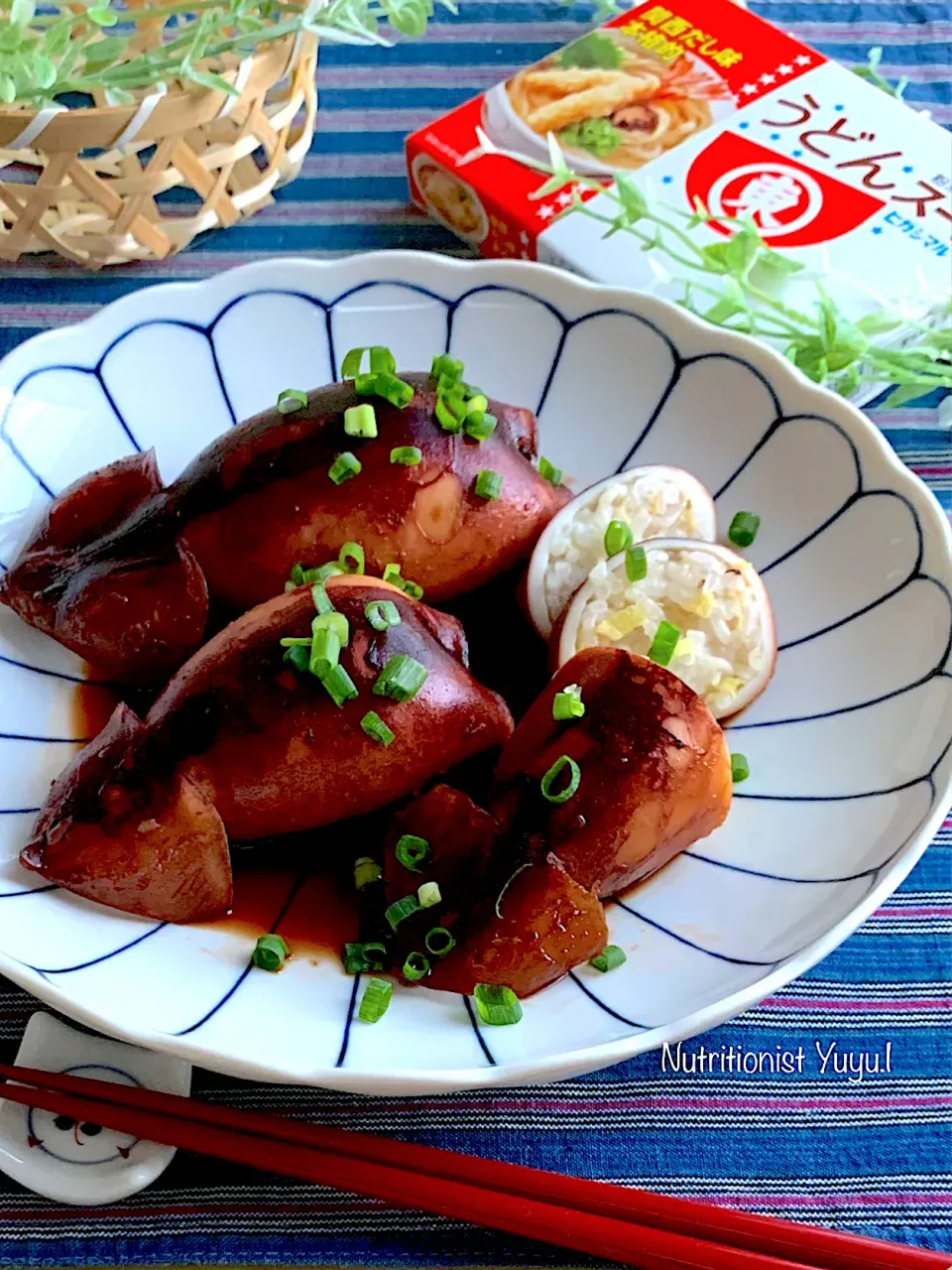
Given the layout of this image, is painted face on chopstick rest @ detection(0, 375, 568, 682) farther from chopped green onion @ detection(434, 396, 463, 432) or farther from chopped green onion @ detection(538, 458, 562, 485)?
chopped green onion @ detection(538, 458, 562, 485)

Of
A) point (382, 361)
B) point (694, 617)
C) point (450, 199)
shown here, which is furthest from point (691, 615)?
point (450, 199)

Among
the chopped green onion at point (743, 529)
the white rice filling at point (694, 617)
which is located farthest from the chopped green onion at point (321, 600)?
the chopped green onion at point (743, 529)

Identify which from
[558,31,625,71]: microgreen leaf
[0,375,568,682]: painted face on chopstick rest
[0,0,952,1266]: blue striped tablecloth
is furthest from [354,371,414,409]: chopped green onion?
[558,31,625,71]: microgreen leaf

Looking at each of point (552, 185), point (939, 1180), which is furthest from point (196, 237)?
point (939, 1180)

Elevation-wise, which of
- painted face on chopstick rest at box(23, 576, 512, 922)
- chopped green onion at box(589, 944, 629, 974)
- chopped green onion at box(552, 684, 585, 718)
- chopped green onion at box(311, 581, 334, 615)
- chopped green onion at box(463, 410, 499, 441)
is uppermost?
chopped green onion at box(463, 410, 499, 441)

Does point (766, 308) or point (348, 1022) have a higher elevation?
point (766, 308)

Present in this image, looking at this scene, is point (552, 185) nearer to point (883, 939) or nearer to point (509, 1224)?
point (883, 939)

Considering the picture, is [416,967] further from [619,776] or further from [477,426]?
[477,426]
